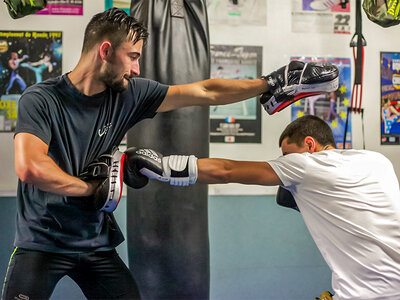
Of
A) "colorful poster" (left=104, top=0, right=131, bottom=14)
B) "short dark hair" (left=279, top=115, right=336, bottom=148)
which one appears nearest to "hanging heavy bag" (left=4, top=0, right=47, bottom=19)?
"colorful poster" (left=104, top=0, right=131, bottom=14)

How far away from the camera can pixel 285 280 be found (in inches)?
120

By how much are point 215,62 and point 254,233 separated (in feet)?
4.23

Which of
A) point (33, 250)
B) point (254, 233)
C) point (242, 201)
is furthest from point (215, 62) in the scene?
point (33, 250)

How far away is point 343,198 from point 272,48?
5.85ft

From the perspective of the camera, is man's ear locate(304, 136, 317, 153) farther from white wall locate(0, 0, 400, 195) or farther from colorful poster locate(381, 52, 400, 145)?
colorful poster locate(381, 52, 400, 145)

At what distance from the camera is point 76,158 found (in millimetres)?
1644

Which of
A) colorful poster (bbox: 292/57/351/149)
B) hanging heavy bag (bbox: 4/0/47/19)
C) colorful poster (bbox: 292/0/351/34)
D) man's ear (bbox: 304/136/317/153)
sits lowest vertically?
man's ear (bbox: 304/136/317/153)

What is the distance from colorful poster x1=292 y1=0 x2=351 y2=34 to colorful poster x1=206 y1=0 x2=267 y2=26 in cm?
25

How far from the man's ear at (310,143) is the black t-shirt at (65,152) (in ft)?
2.74

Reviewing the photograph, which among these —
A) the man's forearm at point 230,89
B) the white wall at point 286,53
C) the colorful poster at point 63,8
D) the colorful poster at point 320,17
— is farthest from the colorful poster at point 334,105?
the colorful poster at point 63,8

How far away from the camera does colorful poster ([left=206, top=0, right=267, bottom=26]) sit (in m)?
3.05

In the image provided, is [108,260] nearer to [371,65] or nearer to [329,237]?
[329,237]

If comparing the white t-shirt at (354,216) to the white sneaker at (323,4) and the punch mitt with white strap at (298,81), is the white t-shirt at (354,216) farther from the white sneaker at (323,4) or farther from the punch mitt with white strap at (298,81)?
the white sneaker at (323,4)

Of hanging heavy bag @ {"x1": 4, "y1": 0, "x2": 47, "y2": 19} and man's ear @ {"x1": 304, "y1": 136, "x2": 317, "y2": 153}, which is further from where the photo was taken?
hanging heavy bag @ {"x1": 4, "y1": 0, "x2": 47, "y2": 19}
